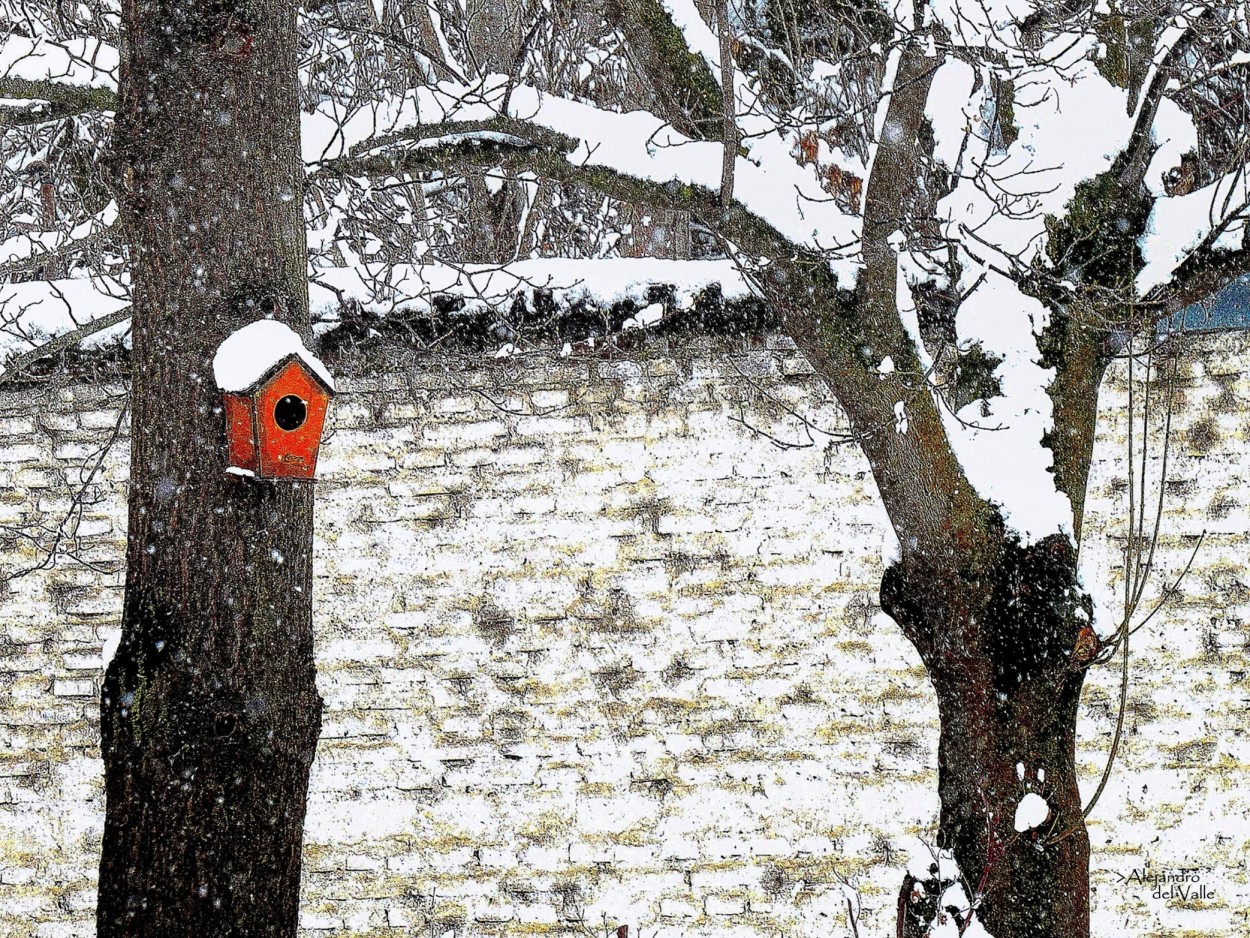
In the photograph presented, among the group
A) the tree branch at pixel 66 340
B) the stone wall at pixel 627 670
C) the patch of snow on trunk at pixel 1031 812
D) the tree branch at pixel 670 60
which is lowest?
the patch of snow on trunk at pixel 1031 812

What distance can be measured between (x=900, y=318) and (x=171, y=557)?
6.20ft

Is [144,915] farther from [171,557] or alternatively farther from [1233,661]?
[1233,661]

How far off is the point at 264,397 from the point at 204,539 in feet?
1.07

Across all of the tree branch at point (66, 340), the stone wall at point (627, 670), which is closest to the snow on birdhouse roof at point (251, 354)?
the tree branch at point (66, 340)

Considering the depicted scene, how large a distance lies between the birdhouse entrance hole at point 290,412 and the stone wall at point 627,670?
1756mm

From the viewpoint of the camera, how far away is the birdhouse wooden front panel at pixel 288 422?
7.70 ft

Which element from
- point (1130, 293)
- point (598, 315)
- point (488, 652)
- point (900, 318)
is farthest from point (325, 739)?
point (1130, 293)

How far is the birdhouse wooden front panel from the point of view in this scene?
2.35m

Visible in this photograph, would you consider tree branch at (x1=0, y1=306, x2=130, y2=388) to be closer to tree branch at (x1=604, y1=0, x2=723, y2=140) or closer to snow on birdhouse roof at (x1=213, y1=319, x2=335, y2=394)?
snow on birdhouse roof at (x1=213, y1=319, x2=335, y2=394)

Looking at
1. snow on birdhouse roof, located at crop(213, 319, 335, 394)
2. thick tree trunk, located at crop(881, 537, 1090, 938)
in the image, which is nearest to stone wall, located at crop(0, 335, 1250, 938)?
thick tree trunk, located at crop(881, 537, 1090, 938)

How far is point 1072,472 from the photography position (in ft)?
9.29

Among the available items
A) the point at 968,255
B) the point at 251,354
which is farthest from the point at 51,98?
the point at 968,255

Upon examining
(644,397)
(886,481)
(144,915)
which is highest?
(644,397)

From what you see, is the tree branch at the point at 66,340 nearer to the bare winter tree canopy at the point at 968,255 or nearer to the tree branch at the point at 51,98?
the bare winter tree canopy at the point at 968,255
